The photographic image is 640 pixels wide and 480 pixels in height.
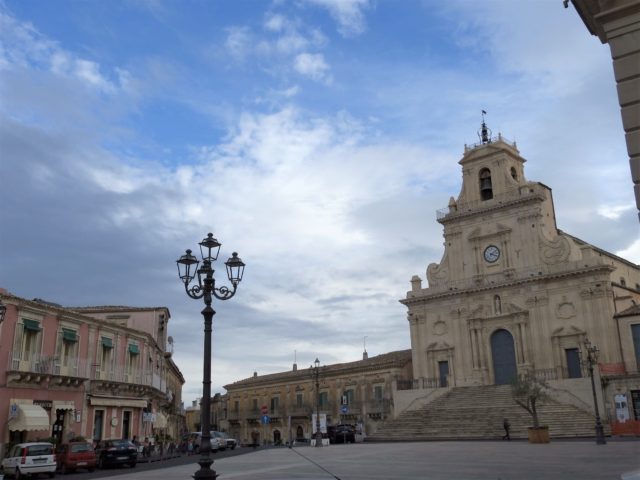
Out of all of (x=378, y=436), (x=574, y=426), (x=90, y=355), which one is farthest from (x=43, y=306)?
(x=574, y=426)

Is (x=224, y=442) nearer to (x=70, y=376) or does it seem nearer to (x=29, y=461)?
(x=70, y=376)

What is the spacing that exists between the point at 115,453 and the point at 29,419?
380 cm

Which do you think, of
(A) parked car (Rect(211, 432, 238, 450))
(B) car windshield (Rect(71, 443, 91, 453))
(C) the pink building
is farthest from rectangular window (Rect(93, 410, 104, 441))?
(A) parked car (Rect(211, 432, 238, 450))

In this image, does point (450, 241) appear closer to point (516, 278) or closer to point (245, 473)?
point (516, 278)

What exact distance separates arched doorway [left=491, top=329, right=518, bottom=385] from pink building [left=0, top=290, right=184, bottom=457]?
24.1 m

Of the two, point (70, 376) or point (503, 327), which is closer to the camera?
point (70, 376)

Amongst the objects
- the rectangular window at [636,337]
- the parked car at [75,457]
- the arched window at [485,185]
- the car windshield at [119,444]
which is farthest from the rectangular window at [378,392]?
the parked car at [75,457]

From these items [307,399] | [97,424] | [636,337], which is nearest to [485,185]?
[636,337]

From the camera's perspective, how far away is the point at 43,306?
27.7 m

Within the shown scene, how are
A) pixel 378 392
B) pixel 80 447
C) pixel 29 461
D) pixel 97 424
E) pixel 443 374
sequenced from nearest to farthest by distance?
pixel 29 461
pixel 80 447
pixel 97 424
pixel 443 374
pixel 378 392

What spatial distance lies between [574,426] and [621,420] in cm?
296

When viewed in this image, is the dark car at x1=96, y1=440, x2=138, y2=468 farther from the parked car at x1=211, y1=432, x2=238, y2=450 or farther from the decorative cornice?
the decorative cornice

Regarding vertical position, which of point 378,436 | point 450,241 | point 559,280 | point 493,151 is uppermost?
point 493,151

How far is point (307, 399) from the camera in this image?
205 feet
